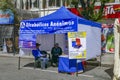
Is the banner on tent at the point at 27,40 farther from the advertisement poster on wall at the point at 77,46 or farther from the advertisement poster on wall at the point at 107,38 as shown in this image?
the advertisement poster on wall at the point at 107,38

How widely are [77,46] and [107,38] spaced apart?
40.8ft

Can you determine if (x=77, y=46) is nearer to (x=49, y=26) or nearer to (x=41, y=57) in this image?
(x=49, y=26)

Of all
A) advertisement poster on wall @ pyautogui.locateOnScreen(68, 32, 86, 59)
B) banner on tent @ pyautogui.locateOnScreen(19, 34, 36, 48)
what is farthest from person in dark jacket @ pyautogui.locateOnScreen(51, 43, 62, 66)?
advertisement poster on wall @ pyautogui.locateOnScreen(68, 32, 86, 59)

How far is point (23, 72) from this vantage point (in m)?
15.4

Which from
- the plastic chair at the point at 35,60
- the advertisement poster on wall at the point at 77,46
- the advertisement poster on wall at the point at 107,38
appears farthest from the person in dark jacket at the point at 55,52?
the advertisement poster on wall at the point at 107,38

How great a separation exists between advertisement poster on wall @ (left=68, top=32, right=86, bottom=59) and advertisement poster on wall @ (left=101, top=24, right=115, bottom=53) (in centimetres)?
1199

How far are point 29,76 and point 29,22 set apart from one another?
3.38 m

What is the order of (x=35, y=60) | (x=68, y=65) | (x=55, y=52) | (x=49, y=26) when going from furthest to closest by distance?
(x=55, y=52) < (x=35, y=60) < (x=49, y=26) < (x=68, y=65)

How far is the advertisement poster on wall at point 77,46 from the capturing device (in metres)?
14.3

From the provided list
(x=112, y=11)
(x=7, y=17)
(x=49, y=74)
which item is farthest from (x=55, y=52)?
(x=7, y=17)

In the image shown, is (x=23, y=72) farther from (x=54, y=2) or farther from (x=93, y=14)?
(x=54, y=2)

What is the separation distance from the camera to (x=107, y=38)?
26.4m

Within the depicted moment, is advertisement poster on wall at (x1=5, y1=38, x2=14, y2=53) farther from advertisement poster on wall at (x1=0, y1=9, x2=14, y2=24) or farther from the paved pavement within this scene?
the paved pavement

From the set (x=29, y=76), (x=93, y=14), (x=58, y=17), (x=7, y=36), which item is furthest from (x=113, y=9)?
(x=29, y=76)
